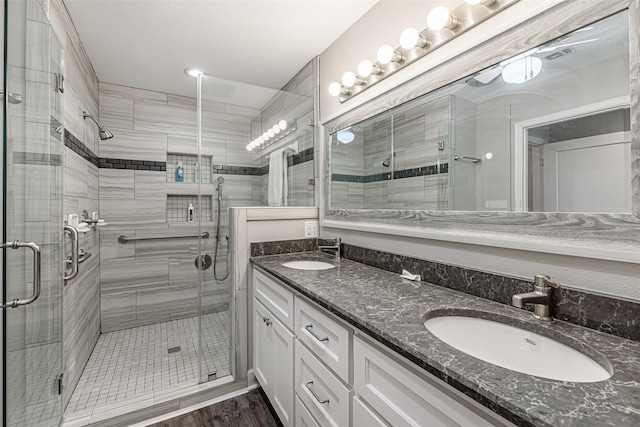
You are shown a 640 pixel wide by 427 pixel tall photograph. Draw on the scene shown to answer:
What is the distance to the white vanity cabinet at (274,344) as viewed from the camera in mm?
1357

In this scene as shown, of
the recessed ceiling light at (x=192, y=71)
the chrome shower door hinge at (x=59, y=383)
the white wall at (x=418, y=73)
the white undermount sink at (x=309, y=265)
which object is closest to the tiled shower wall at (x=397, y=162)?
the white wall at (x=418, y=73)

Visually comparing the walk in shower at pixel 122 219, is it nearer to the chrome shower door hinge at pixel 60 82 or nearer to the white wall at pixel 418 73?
the chrome shower door hinge at pixel 60 82

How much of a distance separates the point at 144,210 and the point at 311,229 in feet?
5.96

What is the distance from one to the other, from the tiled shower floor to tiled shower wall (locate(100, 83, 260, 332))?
0.39m

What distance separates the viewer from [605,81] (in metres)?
0.82

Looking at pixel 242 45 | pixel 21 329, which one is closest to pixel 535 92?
pixel 242 45

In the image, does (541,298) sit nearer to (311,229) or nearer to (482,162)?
(482,162)

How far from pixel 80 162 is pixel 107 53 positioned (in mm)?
878

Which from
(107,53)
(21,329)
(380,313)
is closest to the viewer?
(380,313)

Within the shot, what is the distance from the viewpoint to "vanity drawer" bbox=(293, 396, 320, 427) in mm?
1165

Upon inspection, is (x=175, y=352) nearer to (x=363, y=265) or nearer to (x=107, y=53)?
(x=363, y=265)

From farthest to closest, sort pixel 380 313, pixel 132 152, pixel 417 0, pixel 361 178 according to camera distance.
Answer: pixel 132 152, pixel 361 178, pixel 417 0, pixel 380 313

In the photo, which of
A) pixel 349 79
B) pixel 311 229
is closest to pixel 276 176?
pixel 311 229

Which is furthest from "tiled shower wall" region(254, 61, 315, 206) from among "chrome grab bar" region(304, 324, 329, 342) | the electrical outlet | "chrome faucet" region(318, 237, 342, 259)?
"chrome grab bar" region(304, 324, 329, 342)
